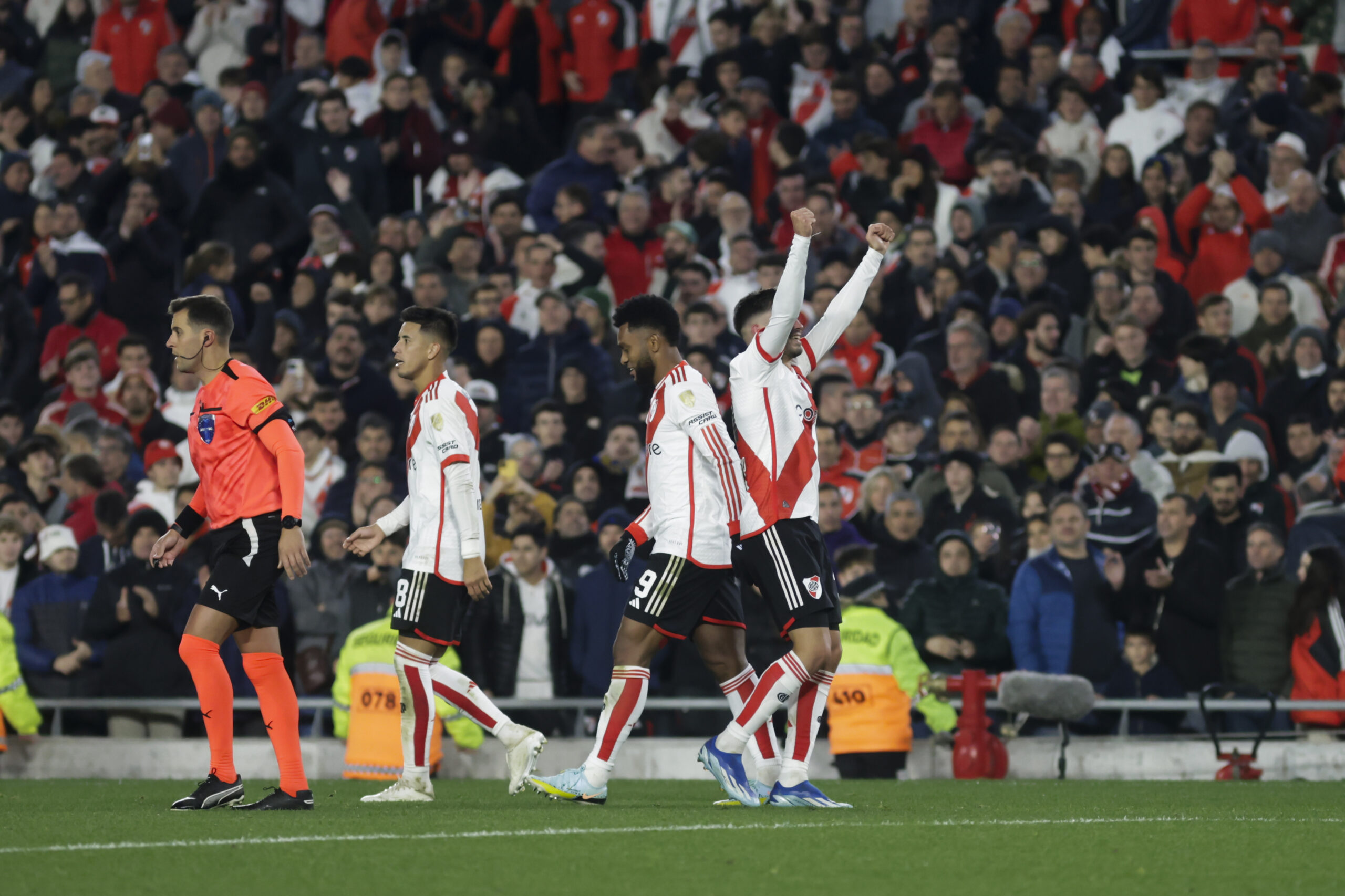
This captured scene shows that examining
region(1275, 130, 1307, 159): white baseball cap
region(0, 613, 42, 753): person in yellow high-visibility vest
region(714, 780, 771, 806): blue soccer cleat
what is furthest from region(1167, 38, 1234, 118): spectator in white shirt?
region(714, 780, 771, 806): blue soccer cleat

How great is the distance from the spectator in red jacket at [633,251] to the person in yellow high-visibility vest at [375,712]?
6221 mm

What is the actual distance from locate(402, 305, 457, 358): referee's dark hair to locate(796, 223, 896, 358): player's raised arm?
1.74 meters

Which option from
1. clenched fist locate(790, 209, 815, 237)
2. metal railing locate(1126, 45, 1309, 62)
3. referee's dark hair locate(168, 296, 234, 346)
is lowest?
referee's dark hair locate(168, 296, 234, 346)

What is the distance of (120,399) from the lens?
1691cm

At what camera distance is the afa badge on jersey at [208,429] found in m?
8.52

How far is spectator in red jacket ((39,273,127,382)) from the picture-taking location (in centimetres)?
1825

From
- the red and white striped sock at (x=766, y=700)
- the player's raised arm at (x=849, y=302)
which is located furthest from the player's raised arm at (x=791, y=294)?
the red and white striped sock at (x=766, y=700)

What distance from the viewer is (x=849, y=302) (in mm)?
8617

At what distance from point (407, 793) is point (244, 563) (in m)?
1.44

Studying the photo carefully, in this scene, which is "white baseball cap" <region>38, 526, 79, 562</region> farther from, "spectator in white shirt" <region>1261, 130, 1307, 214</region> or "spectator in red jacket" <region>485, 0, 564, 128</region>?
"spectator in white shirt" <region>1261, 130, 1307, 214</region>

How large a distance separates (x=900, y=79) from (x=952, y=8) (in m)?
1.50

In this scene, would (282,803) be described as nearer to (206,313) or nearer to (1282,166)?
(206,313)

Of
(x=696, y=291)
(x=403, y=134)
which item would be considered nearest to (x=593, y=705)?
(x=696, y=291)

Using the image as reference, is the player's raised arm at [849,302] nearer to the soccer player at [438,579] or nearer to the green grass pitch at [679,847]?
the soccer player at [438,579]
